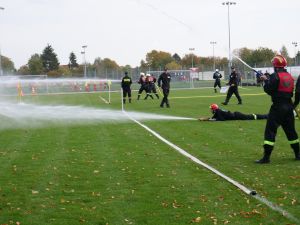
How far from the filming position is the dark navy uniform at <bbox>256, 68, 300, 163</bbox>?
9961 millimetres

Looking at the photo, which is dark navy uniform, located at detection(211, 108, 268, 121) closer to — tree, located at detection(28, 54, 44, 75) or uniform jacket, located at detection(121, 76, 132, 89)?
uniform jacket, located at detection(121, 76, 132, 89)

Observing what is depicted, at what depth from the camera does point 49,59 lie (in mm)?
117250

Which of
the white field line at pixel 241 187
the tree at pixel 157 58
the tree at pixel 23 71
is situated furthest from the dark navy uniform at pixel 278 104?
the tree at pixel 157 58

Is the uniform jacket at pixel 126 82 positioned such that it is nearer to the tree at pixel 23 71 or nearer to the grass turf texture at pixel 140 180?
the grass turf texture at pixel 140 180

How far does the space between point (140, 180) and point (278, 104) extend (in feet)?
10.9

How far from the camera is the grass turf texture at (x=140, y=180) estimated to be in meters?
6.64

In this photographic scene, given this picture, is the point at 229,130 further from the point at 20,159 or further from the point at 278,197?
the point at 278,197

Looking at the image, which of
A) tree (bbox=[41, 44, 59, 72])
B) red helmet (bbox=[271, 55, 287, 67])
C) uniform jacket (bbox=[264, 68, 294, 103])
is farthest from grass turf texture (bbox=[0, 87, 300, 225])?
tree (bbox=[41, 44, 59, 72])

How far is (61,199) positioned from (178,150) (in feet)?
15.9

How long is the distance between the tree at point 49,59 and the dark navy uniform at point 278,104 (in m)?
108

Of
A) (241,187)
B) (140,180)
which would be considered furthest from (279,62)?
(140,180)

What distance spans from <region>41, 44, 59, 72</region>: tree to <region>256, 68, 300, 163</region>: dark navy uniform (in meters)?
108

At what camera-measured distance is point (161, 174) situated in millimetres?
9164

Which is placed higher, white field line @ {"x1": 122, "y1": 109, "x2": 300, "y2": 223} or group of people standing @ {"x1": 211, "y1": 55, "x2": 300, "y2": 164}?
group of people standing @ {"x1": 211, "y1": 55, "x2": 300, "y2": 164}
